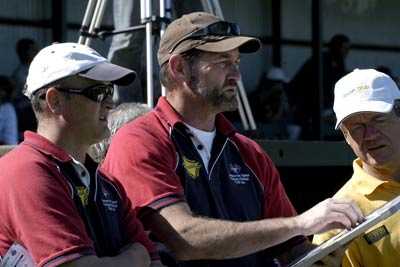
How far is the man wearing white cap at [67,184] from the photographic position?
3.46 metres

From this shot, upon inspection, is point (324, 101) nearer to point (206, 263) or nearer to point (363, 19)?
point (363, 19)

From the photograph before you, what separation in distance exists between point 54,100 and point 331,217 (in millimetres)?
1025

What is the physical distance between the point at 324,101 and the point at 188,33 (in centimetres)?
725

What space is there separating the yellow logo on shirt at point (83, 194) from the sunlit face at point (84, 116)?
7.1 inches

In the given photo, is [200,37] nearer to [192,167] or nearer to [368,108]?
[192,167]

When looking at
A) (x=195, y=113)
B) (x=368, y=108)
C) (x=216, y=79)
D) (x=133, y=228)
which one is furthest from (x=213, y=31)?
(x=133, y=228)

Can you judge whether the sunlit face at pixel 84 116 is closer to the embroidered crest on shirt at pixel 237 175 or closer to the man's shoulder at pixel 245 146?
the embroidered crest on shirt at pixel 237 175

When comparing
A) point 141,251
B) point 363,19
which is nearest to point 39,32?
point 363,19

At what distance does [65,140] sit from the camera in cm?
374

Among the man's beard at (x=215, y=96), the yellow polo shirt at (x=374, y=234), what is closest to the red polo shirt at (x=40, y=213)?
the man's beard at (x=215, y=96)

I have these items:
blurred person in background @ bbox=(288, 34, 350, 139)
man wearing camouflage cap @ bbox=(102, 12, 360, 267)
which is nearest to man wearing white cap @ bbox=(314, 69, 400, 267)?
man wearing camouflage cap @ bbox=(102, 12, 360, 267)

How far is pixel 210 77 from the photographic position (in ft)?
13.8

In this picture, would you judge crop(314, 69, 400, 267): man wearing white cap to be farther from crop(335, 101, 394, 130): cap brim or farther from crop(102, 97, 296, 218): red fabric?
crop(102, 97, 296, 218): red fabric

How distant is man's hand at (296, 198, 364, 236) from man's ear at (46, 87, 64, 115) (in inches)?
36.4
